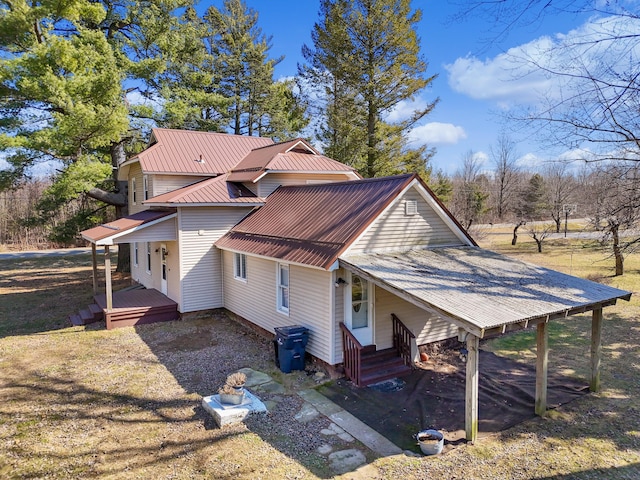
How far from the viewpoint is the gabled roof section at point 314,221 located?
951 centimetres

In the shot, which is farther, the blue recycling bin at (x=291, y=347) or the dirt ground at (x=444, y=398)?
the blue recycling bin at (x=291, y=347)

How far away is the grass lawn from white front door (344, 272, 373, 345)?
1664 millimetres

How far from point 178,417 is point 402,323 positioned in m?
5.20

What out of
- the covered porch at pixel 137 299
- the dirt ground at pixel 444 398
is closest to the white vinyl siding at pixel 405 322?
the dirt ground at pixel 444 398

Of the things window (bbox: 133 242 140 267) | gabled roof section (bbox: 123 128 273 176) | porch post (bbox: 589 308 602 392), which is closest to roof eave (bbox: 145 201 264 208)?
gabled roof section (bbox: 123 128 273 176)

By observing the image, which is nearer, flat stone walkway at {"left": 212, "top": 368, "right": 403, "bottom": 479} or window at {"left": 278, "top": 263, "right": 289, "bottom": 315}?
flat stone walkway at {"left": 212, "top": 368, "right": 403, "bottom": 479}

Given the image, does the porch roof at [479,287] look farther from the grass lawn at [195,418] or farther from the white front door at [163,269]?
the white front door at [163,269]

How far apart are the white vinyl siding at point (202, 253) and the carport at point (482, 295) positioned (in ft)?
21.2

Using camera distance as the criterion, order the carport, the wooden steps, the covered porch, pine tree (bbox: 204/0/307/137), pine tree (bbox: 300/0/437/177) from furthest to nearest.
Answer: pine tree (bbox: 204/0/307/137)
pine tree (bbox: 300/0/437/177)
the covered porch
the wooden steps
the carport

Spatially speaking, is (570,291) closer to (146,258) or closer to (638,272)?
(146,258)

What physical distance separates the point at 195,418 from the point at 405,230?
624 cm

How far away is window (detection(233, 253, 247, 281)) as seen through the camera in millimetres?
13255

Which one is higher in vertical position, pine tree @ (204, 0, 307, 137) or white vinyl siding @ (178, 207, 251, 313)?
pine tree @ (204, 0, 307, 137)

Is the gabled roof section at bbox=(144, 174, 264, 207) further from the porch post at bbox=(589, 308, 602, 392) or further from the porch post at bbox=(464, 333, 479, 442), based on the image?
the porch post at bbox=(589, 308, 602, 392)
